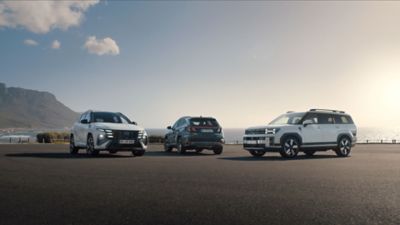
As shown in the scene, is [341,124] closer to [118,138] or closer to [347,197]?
[118,138]

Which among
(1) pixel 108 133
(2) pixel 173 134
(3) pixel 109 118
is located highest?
(3) pixel 109 118

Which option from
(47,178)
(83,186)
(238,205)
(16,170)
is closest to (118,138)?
(16,170)

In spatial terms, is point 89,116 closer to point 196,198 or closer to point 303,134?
point 303,134

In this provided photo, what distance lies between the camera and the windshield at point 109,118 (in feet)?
62.7

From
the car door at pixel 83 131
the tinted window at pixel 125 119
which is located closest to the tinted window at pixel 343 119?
the tinted window at pixel 125 119

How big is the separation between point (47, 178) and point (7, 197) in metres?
2.56

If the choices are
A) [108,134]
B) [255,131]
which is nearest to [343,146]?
[255,131]

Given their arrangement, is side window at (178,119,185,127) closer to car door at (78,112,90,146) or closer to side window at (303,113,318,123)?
car door at (78,112,90,146)

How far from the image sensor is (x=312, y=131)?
1877 centimetres

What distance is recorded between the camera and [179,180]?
9.51 metres

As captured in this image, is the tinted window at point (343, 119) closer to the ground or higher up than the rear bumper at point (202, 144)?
higher up

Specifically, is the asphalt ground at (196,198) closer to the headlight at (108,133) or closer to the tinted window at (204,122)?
the headlight at (108,133)

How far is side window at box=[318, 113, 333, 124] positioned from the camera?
19.3m

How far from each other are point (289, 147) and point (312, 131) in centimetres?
148
